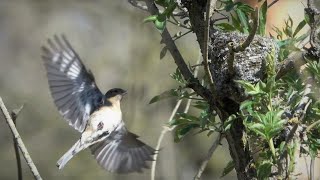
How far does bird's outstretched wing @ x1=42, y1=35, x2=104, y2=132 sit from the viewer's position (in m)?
2.25

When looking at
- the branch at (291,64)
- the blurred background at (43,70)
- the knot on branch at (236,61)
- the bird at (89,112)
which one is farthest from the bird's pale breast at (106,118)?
the blurred background at (43,70)

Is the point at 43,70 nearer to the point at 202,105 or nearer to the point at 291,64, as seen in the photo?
the point at 202,105

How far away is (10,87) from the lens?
6070 mm

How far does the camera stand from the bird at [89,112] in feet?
7.41

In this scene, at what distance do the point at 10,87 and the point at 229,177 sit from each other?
2.00 m

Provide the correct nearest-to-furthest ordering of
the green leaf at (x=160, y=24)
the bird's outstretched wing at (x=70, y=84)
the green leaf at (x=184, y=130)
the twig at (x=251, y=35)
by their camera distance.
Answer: the twig at (x=251, y=35) < the green leaf at (x=160, y=24) < the green leaf at (x=184, y=130) < the bird's outstretched wing at (x=70, y=84)

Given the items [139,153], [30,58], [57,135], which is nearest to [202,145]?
[57,135]

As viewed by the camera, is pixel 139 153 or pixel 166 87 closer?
pixel 139 153

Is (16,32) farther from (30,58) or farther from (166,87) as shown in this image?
(166,87)

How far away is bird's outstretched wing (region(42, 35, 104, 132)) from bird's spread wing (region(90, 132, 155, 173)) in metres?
0.11

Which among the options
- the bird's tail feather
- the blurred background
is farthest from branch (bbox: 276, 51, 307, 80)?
the blurred background

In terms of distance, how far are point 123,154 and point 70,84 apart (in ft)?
0.92

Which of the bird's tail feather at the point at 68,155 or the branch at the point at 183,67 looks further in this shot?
the bird's tail feather at the point at 68,155

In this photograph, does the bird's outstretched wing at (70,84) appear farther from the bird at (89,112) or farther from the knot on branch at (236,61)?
the knot on branch at (236,61)
